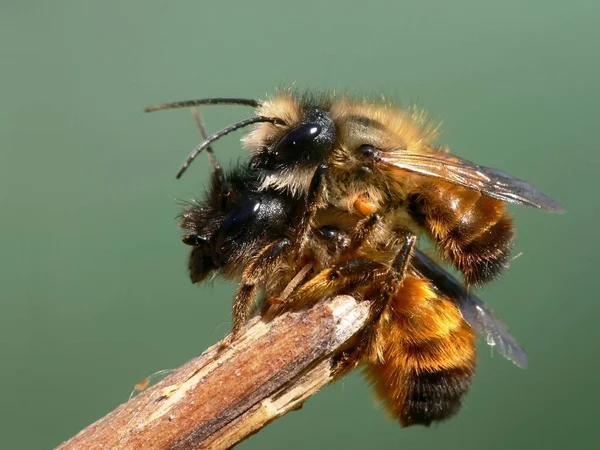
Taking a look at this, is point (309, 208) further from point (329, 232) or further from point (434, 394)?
point (434, 394)

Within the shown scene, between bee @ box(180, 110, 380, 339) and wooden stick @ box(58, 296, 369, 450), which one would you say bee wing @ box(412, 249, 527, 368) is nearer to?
bee @ box(180, 110, 380, 339)

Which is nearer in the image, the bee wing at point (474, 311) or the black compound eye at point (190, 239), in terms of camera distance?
the black compound eye at point (190, 239)

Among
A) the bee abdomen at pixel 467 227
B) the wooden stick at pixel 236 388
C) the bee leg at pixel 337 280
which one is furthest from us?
the bee abdomen at pixel 467 227

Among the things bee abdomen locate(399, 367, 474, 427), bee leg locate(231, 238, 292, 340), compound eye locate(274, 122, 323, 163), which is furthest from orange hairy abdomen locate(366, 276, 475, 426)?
compound eye locate(274, 122, 323, 163)

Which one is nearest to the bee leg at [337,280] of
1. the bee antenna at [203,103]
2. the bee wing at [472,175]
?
the bee wing at [472,175]

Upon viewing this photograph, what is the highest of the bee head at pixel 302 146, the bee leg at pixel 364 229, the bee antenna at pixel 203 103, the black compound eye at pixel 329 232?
the bee antenna at pixel 203 103

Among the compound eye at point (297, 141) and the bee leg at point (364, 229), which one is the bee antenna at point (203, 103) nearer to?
the compound eye at point (297, 141)

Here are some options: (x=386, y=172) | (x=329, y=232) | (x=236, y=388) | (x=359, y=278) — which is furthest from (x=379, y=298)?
(x=236, y=388)
